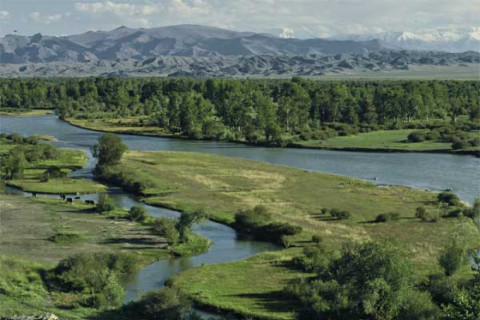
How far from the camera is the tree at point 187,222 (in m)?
56.1

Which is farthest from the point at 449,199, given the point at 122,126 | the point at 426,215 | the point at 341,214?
the point at 122,126

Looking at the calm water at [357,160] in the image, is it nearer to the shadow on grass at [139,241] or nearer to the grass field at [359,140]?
A: the grass field at [359,140]

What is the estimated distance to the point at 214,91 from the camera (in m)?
195

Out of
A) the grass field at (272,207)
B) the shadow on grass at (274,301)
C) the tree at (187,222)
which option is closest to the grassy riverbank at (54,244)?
the tree at (187,222)

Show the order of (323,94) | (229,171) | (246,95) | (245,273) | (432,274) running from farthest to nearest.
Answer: (246,95)
(323,94)
(229,171)
(245,273)
(432,274)

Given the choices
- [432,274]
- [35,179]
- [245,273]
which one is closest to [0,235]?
[245,273]

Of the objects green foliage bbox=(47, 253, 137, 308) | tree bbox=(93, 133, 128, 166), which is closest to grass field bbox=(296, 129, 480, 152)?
tree bbox=(93, 133, 128, 166)

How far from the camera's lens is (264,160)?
108562mm

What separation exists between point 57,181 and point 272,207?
32.5 m

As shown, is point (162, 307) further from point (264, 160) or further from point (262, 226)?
point (264, 160)

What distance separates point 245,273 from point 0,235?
81.1 feet

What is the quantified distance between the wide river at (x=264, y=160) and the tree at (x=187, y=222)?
104 inches

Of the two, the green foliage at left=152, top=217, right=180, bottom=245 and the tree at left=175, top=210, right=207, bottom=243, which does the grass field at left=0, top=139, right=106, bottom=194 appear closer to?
the green foliage at left=152, top=217, right=180, bottom=245

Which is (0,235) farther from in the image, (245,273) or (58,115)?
(58,115)
